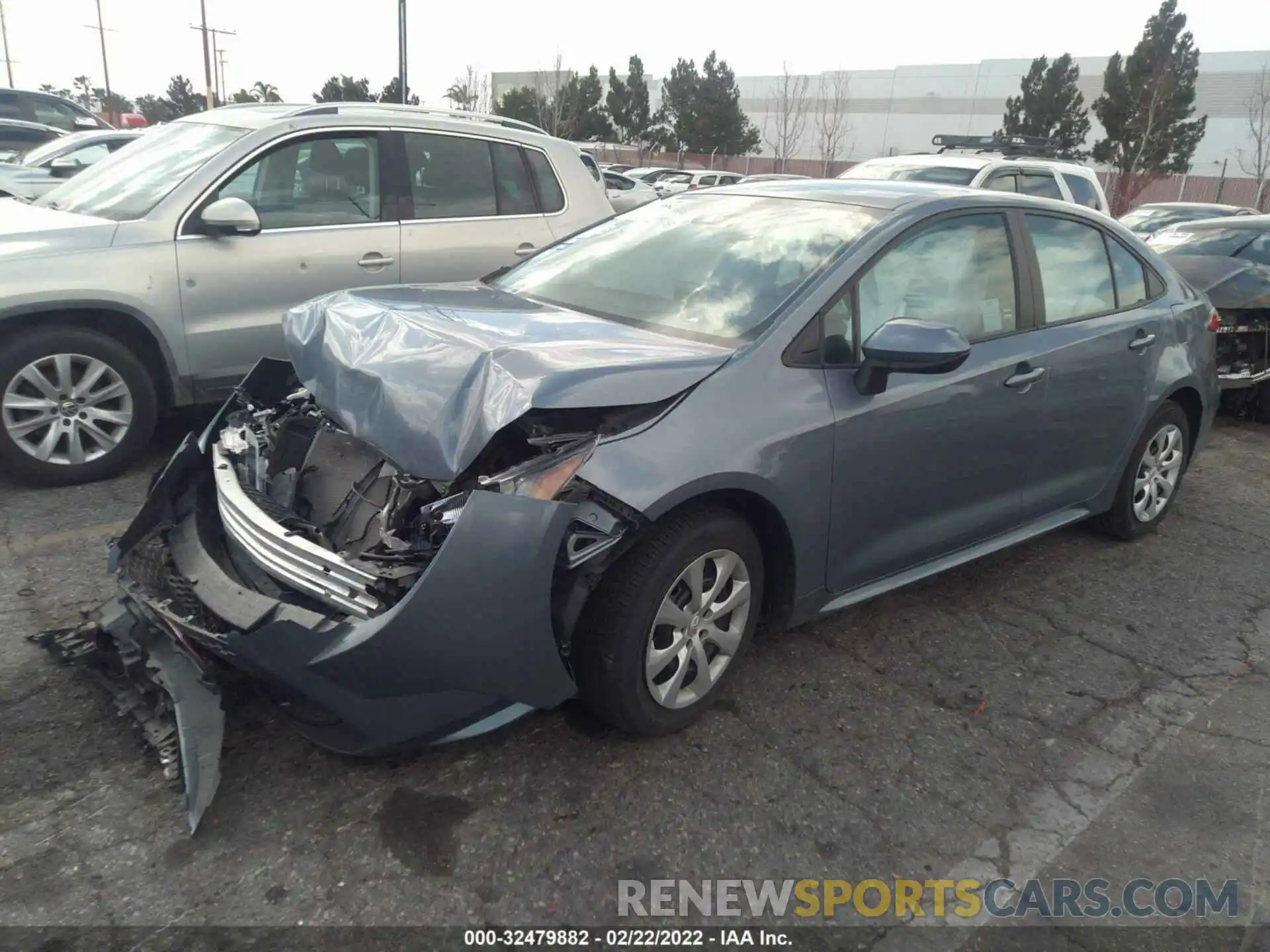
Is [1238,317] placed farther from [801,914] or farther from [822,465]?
[801,914]

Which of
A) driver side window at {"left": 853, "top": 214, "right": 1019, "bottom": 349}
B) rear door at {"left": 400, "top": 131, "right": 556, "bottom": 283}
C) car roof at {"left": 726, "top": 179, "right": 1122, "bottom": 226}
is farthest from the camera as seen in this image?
rear door at {"left": 400, "top": 131, "right": 556, "bottom": 283}

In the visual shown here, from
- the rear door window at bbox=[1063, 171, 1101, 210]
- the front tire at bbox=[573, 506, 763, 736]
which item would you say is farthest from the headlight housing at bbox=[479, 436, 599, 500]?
the rear door window at bbox=[1063, 171, 1101, 210]

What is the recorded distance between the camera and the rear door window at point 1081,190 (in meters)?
9.14

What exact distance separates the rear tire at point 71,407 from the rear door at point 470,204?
1.63m

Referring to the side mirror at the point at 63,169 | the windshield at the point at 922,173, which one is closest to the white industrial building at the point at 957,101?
the windshield at the point at 922,173

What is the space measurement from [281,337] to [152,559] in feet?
7.83

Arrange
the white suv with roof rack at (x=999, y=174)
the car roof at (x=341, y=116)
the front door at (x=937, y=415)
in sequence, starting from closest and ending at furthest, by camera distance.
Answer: the front door at (x=937, y=415), the car roof at (x=341, y=116), the white suv with roof rack at (x=999, y=174)

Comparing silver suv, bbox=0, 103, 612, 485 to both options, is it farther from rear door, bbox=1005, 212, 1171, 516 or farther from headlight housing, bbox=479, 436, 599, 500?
rear door, bbox=1005, 212, 1171, 516

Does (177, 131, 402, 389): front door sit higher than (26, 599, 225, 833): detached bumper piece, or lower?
higher

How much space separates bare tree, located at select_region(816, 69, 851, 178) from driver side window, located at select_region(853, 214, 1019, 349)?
154 feet

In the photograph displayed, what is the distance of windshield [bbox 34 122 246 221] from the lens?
16.2 ft

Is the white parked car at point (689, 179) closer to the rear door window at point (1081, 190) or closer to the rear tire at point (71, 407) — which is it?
the rear door window at point (1081, 190)

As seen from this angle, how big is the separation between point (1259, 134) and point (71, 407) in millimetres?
47662

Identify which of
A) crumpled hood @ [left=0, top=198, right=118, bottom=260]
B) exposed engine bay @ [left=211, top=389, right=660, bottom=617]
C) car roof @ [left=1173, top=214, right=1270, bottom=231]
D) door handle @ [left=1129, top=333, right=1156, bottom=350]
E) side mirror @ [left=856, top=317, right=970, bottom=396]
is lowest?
exposed engine bay @ [left=211, top=389, right=660, bottom=617]
